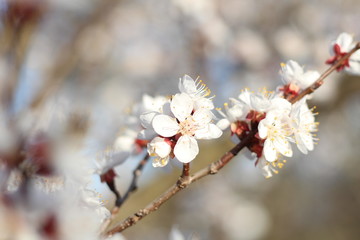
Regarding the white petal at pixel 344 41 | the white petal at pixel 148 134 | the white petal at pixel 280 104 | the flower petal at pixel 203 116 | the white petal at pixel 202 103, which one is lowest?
the white petal at pixel 344 41

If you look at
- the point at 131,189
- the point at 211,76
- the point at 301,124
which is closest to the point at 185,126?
the point at 301,124

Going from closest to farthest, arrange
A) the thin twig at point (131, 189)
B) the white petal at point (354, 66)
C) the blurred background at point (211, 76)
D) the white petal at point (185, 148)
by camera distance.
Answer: the white petal at point (185, 148) → the thin twig at point (131, 189) → the white petal at point (354, 66) → the blurred background at point (211, 76)

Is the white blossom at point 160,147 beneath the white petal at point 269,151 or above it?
above

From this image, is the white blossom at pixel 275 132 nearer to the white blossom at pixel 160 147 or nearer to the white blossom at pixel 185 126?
the white blossom at pixel 185 126

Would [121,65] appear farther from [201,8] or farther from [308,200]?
[308,200]

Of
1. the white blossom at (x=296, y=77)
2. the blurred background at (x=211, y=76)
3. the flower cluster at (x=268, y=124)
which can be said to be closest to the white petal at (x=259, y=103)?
the flower cluster at (x=268, y=124)

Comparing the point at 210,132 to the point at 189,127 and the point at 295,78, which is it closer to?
the point at 189,127

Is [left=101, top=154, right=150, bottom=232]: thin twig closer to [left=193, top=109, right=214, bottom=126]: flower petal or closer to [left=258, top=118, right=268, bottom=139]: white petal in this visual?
[left=193, top=109, right=214, bottom=126]: flower petal

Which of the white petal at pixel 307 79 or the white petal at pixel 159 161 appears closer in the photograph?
the white petal at pixel 159 161

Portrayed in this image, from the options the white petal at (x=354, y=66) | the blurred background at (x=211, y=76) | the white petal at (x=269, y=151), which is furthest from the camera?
the blurred background at (x=211, y=76)
